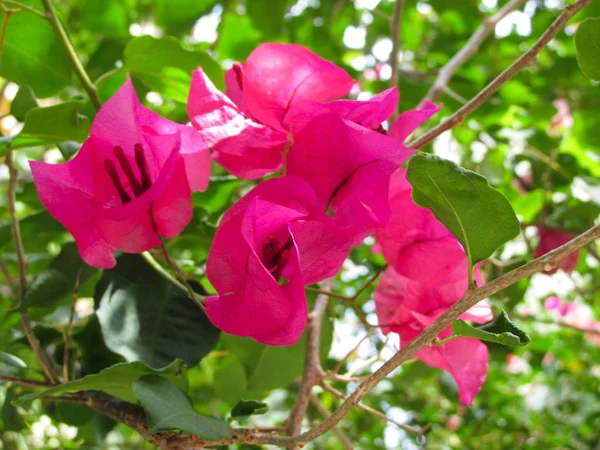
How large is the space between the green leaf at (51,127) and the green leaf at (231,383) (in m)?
Result: 0.36

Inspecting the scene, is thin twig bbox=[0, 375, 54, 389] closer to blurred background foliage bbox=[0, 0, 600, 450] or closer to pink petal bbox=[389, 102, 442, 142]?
blurred background foliage bbox=[0, 0, 600, 450]

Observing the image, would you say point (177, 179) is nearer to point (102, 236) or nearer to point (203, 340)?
point (102, 236)

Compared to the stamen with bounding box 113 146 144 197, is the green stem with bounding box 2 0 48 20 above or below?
above

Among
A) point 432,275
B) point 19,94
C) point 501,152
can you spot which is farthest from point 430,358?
point 501,152

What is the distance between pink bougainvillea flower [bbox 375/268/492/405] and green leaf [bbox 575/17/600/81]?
0.21m

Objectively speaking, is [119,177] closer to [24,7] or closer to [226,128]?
[226,128]

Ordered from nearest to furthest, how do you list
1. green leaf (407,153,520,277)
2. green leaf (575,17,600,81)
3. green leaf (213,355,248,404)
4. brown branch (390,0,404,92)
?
green leaf (407,153,520,277) → green leaf (575,17,600,81) → green leaf (213,355,248,404) → brown branch (390,0,404,92)

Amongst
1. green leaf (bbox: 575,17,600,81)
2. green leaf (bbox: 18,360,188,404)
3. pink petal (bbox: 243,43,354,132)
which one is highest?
green leaf (bbox: 575,17,600,81)

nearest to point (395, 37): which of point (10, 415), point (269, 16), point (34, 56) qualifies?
point (269, 16)

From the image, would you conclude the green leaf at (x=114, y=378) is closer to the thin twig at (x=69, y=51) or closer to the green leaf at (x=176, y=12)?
the thin twig at (x=69, y=51)

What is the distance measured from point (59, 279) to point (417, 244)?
39 centimetres

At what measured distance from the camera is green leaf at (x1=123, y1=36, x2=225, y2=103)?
690mm

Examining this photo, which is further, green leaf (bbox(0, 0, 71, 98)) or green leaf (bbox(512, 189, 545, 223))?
green leaf (bbox(512, 189, 545, 223))

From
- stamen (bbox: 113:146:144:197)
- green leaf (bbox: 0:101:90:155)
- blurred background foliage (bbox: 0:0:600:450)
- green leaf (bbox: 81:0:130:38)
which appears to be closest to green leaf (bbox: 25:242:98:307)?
blurred background foliage (bbox: 0:0:600:450)
